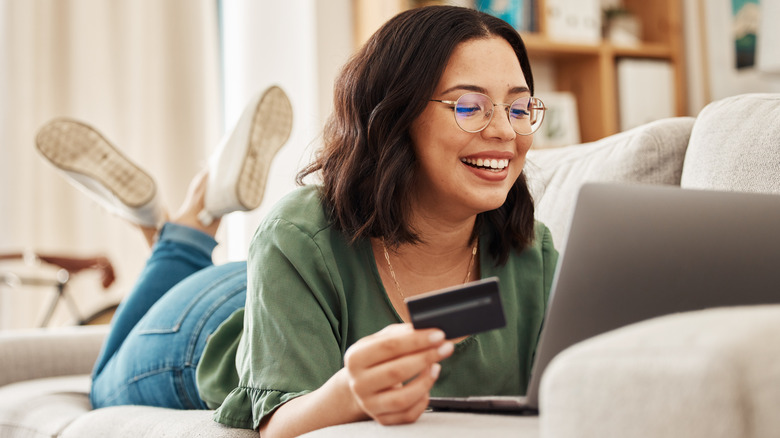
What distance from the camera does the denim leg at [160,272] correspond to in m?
1.56

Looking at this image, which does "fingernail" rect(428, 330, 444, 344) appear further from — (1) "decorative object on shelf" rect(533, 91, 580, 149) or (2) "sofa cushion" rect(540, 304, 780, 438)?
(1) "decorative object on shelf" rect(533, 91, 580, 149)

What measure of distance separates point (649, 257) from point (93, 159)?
1459mm

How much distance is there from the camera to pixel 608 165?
4.35ft

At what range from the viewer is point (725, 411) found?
1.49 feet

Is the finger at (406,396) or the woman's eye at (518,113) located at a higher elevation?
the woman's eye at (518,113)

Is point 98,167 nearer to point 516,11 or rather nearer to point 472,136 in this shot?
point 472,136

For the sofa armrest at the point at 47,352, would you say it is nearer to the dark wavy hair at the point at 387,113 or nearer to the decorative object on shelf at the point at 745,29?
the dark wavy hair at the point at 387,113

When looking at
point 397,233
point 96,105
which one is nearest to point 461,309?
point 397,233

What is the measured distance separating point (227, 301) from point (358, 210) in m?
0.39

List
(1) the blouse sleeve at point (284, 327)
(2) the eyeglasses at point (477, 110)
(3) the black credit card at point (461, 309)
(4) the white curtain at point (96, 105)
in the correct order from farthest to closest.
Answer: (4) the white curtain at point (96, 105) < (2) the eyeglasses at point (477, 110) < (1) the blouse sleeve at point (284, 327) < (3) the black credit card at point (461, 309)

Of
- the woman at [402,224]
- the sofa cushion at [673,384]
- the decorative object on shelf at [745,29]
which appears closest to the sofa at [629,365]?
the sofa cushion at [673,384]

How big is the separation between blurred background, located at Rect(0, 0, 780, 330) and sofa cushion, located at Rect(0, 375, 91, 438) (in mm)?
1068

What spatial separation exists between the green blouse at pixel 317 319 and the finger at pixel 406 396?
20 centimetres

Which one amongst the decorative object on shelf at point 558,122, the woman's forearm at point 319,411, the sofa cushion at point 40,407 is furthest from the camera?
the decorative object on shelf at point 558,122
